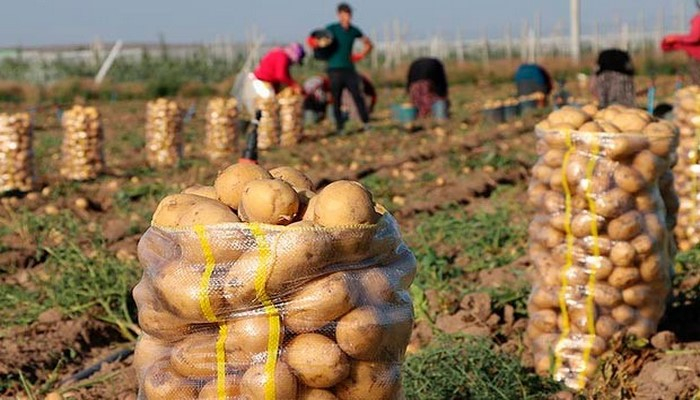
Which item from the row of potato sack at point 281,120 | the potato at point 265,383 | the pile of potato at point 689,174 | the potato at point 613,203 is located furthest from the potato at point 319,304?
the row of potato sack at point 281,120

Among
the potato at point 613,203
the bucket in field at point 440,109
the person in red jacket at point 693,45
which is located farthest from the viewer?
the bucket in field at point 440,109

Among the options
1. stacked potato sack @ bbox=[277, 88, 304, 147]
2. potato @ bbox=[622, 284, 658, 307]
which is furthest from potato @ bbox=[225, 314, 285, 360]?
stacked potato sack @ bbox=[277, 88, 304, 147]

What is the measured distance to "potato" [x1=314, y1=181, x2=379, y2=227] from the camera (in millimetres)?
2529

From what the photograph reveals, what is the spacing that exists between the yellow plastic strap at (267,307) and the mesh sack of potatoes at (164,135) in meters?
9.89

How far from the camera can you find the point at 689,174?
6.54 metres

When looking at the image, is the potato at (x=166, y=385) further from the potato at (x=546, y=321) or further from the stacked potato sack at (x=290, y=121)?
the stacked potato sack at (x=290, y=121)

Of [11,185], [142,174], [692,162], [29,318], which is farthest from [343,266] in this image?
[142,174]

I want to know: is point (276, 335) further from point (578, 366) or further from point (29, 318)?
point (29, 318)

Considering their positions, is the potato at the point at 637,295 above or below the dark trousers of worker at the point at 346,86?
above

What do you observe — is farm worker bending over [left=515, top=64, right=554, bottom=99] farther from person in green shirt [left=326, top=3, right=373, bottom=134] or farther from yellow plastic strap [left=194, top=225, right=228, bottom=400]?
yellow plastic strap [left=194, top=225, right=228, bottom=400]

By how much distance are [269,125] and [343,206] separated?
11.3m

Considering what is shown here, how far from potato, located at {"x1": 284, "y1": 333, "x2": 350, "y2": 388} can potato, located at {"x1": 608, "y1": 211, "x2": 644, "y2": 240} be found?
6.45ft

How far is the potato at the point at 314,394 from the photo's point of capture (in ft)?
8.18

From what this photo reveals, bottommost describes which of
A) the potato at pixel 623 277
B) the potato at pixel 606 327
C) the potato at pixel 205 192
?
the potato at pixel 606 327
